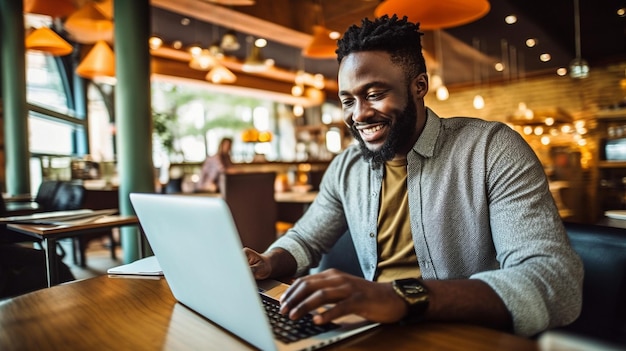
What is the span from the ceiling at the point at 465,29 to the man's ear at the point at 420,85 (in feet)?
9.98

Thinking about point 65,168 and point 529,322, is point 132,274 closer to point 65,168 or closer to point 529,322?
point 529,322

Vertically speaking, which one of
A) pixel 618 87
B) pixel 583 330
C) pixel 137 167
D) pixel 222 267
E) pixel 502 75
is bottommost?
pixel 583 330

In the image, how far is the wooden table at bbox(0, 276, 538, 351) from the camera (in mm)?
662

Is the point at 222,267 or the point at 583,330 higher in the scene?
the point at 222,267

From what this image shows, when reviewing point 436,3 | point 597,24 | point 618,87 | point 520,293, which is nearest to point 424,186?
point 520,293

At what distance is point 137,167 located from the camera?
11.9 ft

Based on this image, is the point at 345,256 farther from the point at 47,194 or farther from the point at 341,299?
the point at 47,194

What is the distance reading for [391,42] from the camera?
1178mm

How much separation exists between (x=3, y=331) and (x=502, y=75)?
36.0ft

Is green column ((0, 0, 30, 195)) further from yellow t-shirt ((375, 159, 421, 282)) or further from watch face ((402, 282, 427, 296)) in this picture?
watch face ((402, 282, 427, 296))

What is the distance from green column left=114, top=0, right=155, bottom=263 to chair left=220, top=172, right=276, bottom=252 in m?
0.69

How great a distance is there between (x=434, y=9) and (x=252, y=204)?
217 centimetres

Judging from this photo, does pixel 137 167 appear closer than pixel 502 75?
Yes

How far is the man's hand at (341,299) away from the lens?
69 cm
